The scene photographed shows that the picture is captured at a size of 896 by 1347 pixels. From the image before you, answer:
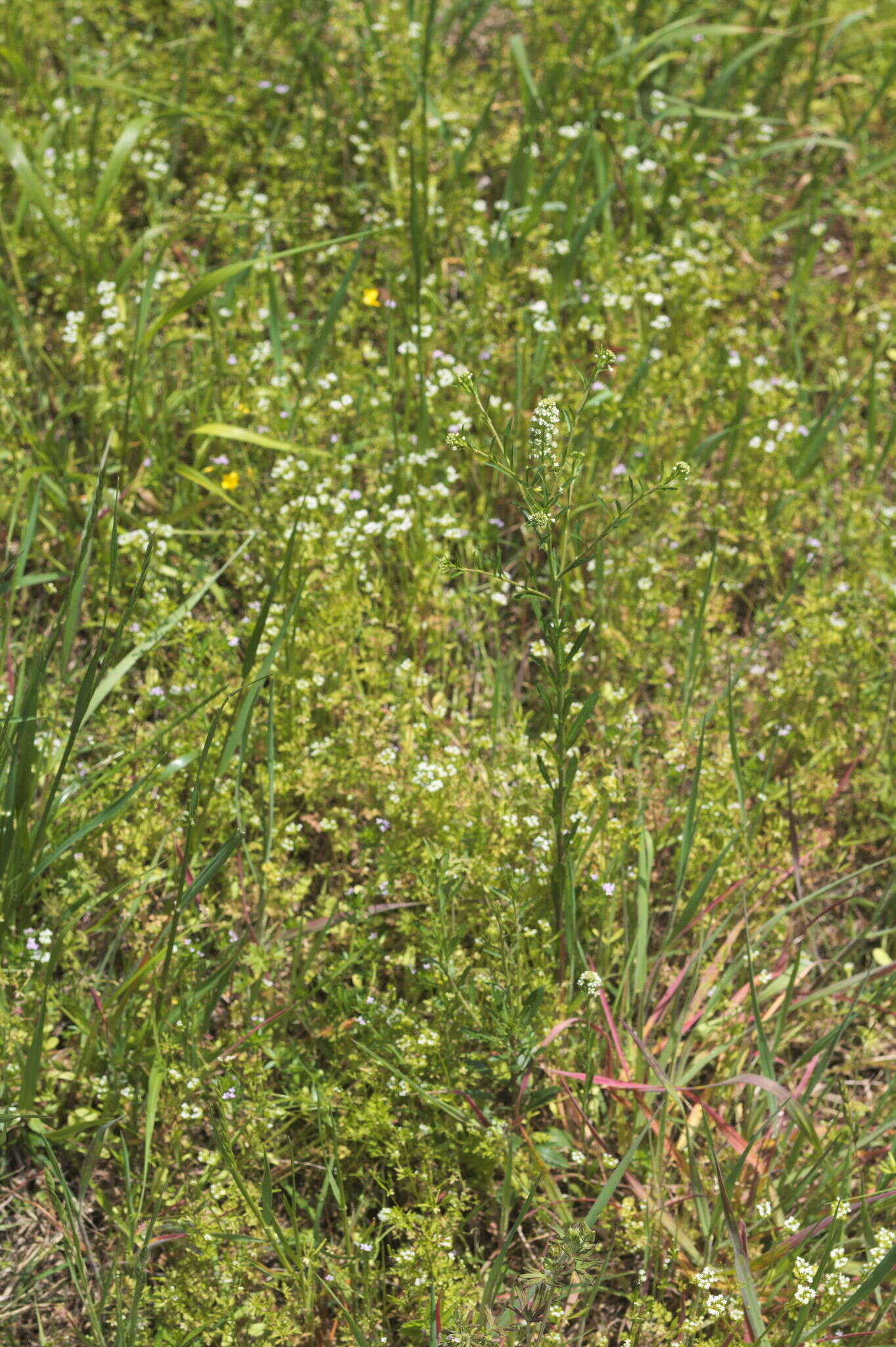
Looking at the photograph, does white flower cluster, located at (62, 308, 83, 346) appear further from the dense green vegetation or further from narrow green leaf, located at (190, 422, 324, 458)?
narrow green leaf, located at (190, 422, 324, 458)

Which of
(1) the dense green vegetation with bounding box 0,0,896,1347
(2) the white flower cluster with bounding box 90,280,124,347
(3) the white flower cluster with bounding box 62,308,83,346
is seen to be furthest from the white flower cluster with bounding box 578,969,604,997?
(3) the white flower cluster with bounding box 62,308,83,346

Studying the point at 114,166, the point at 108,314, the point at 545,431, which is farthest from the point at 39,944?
the point at 114,166

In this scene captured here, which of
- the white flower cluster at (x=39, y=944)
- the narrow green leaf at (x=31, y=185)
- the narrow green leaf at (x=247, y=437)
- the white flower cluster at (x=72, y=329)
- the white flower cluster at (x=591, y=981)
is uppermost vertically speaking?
the narrow green leaf at (x=31, y=185)

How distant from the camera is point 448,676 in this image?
10.7 feet

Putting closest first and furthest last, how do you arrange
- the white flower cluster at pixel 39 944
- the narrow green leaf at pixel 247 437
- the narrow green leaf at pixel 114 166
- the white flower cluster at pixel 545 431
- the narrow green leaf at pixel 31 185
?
the white flower cluster at pixel 545 431 → the white flower cluster at pixel 39 944 → the narrow green leaf at pixel 247 437 → the narrow green leaf at pixel 31 185 → the narrow green leaf at pixel 114 166

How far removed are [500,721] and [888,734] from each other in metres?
1.00

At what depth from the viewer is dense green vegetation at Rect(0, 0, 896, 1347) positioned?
2.27 meters

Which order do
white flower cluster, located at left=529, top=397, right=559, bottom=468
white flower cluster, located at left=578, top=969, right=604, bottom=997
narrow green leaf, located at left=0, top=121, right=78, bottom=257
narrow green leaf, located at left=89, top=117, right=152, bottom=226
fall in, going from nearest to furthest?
white flower cluster, located at left=529, top=397, right=559, bottom=468
white flower cluster, located at left=578, top=969, right=604, bottom=997
narrow green leaf, located at left=0, top=121, right=78, bottom=257
narrow green leaf, located at left=89, top=117, right=152, bottom=226

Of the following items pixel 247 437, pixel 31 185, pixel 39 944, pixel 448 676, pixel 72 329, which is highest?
pixel 31 185

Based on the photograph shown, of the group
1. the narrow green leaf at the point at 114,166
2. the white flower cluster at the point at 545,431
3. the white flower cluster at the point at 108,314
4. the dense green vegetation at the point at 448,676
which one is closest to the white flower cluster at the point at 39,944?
the dense green vegetation at the point at 448,676

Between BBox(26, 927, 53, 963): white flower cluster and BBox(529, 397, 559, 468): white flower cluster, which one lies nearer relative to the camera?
BBox(529, 397, 559, 468): white flower cluster

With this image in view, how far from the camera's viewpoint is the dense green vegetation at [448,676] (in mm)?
2273

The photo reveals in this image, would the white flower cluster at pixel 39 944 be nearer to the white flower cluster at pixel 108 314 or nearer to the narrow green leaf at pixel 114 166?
the white flower cluster at pixel 108 314

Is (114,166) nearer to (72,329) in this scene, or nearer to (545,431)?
(72,329)
